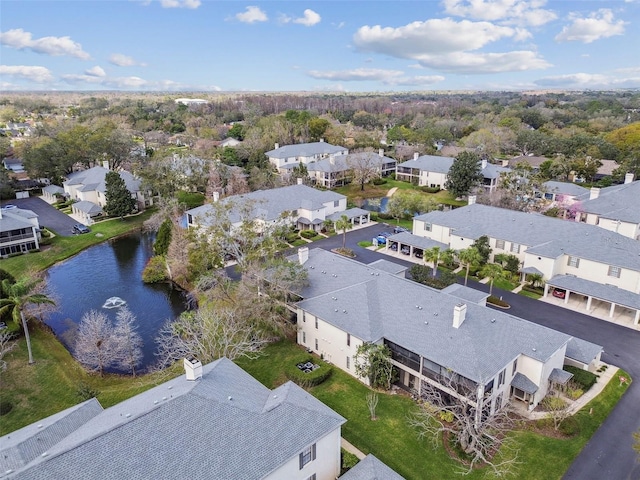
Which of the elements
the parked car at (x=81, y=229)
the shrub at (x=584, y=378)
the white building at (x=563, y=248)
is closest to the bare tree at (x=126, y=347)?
the shrub at (x=584, y=378)

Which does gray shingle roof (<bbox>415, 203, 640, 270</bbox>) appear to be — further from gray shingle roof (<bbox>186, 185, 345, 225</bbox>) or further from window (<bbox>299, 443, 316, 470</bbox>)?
window (<bbox>299, 443, 316, 470</bbox>)

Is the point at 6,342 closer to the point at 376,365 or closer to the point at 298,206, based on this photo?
the point at 376,365

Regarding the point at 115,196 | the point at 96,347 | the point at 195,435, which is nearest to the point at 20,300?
the point at 96,347

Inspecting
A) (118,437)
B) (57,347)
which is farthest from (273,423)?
(57,347)

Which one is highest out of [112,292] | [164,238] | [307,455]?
[164,238]

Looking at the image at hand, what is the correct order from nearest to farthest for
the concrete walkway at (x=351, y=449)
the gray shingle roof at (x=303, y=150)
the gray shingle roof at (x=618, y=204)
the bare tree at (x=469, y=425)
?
the bare tree at (x=469, y=425)
the concrete walkway at (x=351, y=449)
the gray shingle roof at (x=618, y=204)
the gray shingle roof at (x=303, y=150)

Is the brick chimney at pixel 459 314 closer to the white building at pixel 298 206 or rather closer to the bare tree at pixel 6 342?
the bare tree at pixel 6 342
